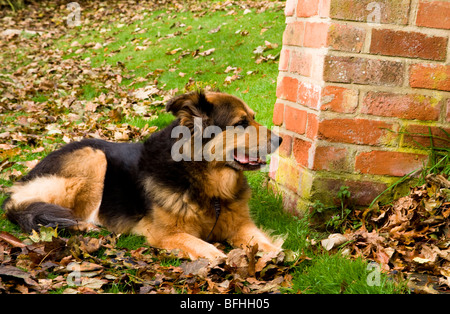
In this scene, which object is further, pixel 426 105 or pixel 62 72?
pixel 62 72

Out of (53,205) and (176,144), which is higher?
(176,144)

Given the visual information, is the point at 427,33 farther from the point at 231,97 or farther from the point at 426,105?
the point at 231,97

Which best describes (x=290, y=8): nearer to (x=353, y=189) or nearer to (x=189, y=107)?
(x=189, y=107)

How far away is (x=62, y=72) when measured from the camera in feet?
32.9

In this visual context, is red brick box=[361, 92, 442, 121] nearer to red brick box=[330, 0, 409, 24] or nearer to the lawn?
red brick box=[330, 0, 409, 24]

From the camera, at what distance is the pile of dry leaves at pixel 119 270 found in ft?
8.18

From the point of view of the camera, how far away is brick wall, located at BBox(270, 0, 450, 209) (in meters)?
3.12

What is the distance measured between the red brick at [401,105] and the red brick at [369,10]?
0.53m

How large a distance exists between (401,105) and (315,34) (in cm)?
83

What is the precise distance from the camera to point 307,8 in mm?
3418

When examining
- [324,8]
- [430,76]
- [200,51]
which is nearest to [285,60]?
[324,8]

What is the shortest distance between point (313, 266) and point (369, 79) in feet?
4.70
